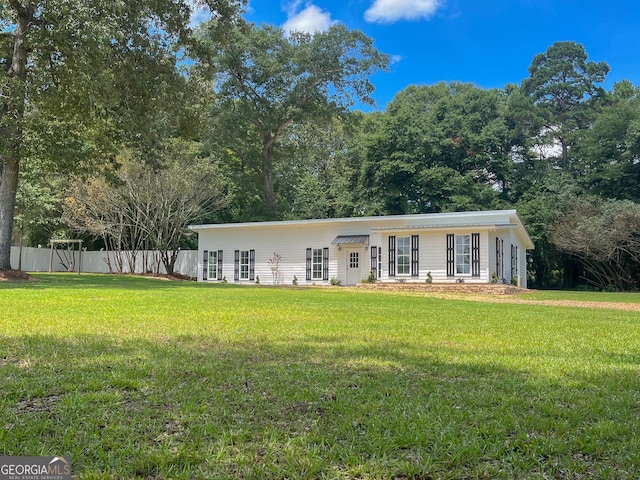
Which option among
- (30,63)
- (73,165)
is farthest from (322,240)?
(30,63)

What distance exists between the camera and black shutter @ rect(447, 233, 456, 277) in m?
20.1

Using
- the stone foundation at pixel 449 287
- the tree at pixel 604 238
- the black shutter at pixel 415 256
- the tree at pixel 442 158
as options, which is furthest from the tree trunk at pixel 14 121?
the tree at pixel 604 238

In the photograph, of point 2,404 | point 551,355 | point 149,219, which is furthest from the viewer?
point 149,219

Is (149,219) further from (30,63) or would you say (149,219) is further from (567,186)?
(567,186)

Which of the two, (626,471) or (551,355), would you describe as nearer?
(626,471)

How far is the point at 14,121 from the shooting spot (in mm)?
14352

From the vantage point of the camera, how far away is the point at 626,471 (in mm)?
2342

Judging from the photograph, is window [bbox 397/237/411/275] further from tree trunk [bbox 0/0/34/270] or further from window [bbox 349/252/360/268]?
tree trunk [bbox 0/0/34/270]

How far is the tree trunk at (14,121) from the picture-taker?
14.2 metres

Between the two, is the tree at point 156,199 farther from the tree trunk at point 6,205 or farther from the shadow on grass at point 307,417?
the shadow on grass at point 307,417

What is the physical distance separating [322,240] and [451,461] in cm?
2088

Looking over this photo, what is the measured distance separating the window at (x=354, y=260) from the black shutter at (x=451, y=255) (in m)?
4.25

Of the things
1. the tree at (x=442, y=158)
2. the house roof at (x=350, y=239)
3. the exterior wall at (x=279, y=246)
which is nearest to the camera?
the house roof at (x=350, y=239)

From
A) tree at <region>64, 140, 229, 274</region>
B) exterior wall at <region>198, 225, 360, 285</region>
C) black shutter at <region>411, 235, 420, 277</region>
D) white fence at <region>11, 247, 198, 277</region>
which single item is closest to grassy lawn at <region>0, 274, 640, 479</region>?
black shutter at <region>411, 235, 420, 277</region>
